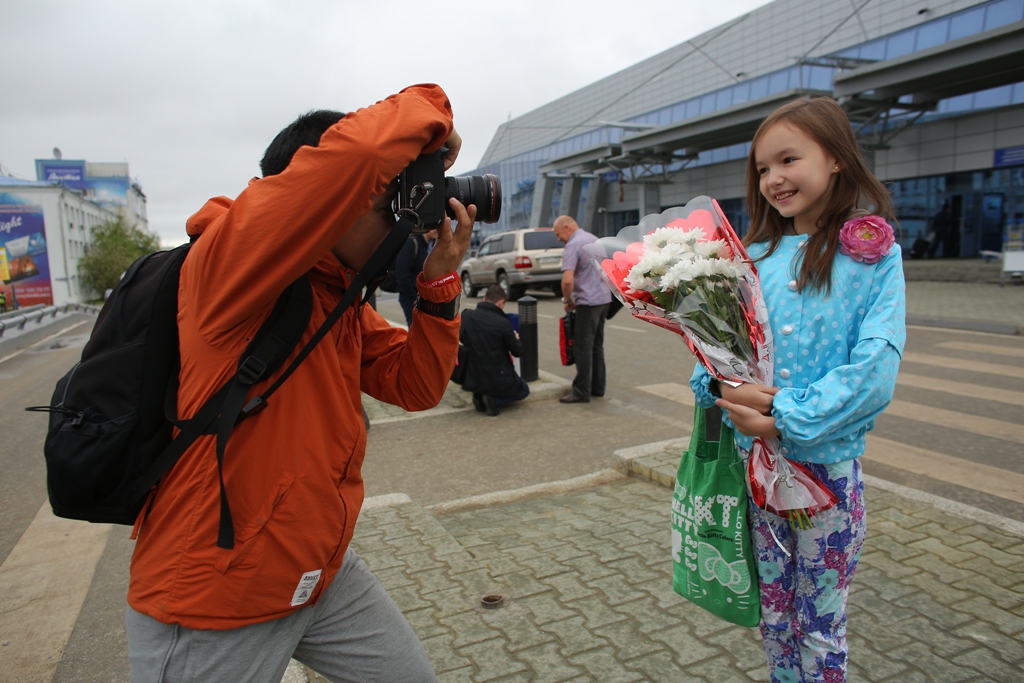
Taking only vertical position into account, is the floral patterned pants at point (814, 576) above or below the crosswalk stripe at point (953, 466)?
above

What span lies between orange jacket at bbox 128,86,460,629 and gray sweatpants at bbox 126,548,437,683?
57mm

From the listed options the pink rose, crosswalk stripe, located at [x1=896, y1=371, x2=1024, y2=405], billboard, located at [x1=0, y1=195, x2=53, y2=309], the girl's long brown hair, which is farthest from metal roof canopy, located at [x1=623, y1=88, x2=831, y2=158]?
billboard, located at [x1=0, y1=195, x2=53, y2=309]

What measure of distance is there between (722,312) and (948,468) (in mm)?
4253

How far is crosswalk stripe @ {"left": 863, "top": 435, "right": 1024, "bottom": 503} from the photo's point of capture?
462 cm

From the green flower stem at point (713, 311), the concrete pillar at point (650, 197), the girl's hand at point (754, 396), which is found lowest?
the girl's hand at point (754, 396)

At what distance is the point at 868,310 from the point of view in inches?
71.2

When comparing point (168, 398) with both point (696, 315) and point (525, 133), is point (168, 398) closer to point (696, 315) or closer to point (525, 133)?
point (696, 315)

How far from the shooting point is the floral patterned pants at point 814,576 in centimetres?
192

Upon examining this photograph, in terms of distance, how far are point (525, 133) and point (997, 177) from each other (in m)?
43.3

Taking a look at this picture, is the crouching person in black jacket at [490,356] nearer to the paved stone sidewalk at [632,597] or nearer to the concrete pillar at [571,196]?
the paved stone sidewalk at [632,597]

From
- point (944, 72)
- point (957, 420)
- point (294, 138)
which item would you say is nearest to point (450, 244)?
point (294, 138)

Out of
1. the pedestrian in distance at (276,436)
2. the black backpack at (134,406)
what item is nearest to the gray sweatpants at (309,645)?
the pedestrian in distance at (276,436)

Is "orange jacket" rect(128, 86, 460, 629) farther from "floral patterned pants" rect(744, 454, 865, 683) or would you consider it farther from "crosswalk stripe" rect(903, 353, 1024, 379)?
"crosswalk stripe" rect(903, 353, 1024, 379)

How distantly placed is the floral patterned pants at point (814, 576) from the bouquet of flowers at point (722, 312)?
7 cm
